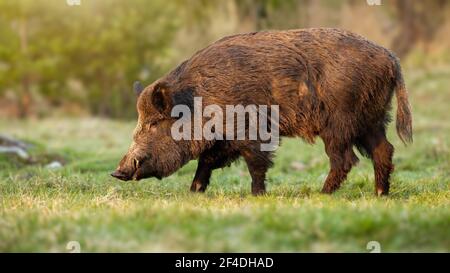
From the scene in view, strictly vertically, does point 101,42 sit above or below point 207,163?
below

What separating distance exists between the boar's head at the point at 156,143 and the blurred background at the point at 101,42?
15173 millimetres

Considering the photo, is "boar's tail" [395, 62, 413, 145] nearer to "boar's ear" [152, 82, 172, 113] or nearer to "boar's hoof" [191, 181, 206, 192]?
"boar's hoof" [191, 181, 206, 192]

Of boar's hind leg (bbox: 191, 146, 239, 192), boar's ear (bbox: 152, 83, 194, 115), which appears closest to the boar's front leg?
boar's hind leg (bbox: 191, 146, 239, 192)

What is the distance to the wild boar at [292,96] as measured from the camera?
27.2 feet

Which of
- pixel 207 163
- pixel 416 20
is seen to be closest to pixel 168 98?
pixel 207 163

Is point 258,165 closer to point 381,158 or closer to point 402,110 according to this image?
point 381,158

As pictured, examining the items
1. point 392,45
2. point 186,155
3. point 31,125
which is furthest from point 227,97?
point 392,45

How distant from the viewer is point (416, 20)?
30.4 metres

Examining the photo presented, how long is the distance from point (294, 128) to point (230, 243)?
3.48 meters

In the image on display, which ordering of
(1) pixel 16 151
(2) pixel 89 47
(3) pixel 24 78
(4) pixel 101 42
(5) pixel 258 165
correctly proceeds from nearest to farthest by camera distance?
(5) pixel 258 165 → (1) pixel 16 151 → (4) pixel 101 42 → (2) pixel 89 47 → (3) pixel 24 78

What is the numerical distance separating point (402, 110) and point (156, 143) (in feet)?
9.12

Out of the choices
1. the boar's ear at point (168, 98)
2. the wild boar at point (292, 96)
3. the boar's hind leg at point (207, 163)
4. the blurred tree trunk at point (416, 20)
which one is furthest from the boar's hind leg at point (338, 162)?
the blurred tree trunk at point (416, 20)

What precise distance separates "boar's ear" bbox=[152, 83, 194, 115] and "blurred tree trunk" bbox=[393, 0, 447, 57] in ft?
74.8
